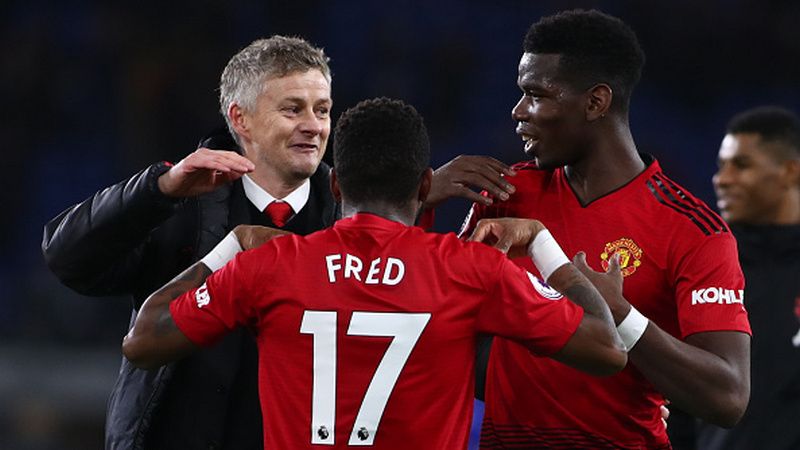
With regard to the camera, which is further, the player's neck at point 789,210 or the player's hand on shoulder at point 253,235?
the player's neck at point 789,210

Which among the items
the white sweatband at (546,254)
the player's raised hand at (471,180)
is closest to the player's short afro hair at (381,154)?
the white sweatband at (546,254)

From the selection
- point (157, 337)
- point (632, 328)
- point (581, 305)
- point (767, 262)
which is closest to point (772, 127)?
point (767, 262)

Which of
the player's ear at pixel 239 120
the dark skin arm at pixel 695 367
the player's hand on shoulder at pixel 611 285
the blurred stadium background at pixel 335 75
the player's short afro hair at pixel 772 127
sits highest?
the blurred stadium background at pixel 335 75

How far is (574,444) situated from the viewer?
3.45 meters

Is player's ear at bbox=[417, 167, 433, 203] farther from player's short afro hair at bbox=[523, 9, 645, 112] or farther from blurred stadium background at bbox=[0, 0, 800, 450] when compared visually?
blurred stadium background at bbox=[0, 0, 800, 450]

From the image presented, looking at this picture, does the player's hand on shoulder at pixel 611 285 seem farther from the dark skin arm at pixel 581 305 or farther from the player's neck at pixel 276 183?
the player's neck at pixel 276 183

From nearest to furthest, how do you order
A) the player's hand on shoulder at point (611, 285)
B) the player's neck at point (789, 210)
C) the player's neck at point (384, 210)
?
the player's neck at point (384, 210), the player's hand on shoulder at point (611, 285), the player's neck at point (789, 210)

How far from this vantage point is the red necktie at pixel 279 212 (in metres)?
3.81

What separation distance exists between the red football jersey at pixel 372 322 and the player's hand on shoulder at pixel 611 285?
348 mm

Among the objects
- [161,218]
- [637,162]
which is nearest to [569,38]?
[637,162]

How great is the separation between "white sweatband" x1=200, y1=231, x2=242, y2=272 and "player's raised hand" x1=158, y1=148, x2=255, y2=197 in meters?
0.23

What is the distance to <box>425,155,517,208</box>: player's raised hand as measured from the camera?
11.5ft

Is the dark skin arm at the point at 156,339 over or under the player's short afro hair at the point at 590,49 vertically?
Answer: under

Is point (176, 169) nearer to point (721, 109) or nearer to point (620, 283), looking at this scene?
point (620, 283)
